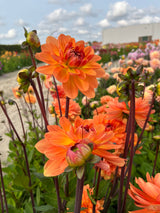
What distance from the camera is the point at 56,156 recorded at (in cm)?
40

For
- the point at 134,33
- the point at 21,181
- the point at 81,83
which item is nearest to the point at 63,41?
the point at 81,83

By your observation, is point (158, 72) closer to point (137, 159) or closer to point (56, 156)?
point (137, 159)

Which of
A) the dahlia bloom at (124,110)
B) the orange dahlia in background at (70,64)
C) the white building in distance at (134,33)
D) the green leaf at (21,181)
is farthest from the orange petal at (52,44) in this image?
the white building in distance at (134,33)

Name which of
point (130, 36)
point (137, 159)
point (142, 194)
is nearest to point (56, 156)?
point (142, 194)

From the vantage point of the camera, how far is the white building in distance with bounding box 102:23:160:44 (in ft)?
106

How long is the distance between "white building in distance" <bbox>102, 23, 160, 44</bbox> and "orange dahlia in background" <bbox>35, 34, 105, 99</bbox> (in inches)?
1361

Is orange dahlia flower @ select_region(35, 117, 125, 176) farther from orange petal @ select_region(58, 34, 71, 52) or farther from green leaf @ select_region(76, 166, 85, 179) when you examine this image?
orange petal @ select_region(58, 34, 71, 52)

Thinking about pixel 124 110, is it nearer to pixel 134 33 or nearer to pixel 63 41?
pixel 63 41

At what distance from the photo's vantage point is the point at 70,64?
0.57 metres

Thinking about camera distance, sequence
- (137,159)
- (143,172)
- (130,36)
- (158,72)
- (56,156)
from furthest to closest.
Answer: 1. (130,36)
2. (158,72)
3. (137,159)
4. (143,172)
5. (56,156)

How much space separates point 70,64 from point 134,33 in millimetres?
36084

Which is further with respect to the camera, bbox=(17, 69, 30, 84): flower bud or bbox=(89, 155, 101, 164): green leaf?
bbox=(17, 69, 30, 84): flower bud

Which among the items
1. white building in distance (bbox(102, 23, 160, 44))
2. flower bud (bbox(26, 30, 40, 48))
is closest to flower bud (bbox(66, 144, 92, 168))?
flower bud (bbox(26, 30, 40, 48))

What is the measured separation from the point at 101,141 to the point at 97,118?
30cm
